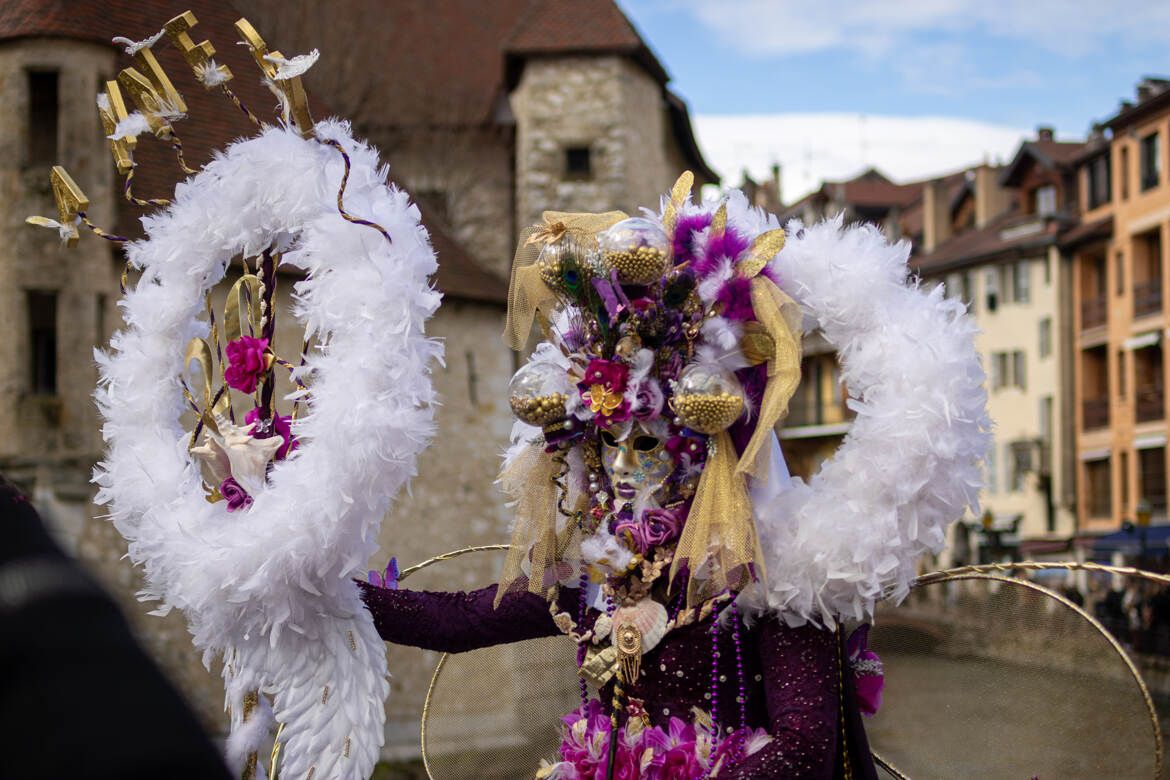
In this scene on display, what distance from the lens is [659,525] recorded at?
299 centimetres

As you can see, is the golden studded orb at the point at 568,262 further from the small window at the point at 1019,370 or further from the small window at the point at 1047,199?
the small window at the point at 1047,199

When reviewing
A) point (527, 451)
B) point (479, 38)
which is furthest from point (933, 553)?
point (479, 38)

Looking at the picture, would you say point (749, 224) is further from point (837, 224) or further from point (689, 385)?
point (689, 385)

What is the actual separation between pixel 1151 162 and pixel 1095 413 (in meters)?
6.43

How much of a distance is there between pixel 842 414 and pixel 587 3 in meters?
22.3

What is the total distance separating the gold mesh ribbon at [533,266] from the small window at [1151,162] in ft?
99.4

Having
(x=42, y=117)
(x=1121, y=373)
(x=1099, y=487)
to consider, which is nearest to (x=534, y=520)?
(x=42, y=117)

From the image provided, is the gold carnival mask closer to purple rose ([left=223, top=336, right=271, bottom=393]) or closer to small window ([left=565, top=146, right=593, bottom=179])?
purple rose ([left=223, top=336, right=271, bottom=393])

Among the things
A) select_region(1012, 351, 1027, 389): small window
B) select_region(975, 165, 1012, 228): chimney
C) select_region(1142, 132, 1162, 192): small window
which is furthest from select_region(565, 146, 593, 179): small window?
select_region(975, 165, 1012, 228): chimney

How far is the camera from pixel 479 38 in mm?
25406

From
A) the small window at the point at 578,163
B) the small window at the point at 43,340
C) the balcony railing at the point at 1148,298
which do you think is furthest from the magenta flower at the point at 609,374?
the balcony railing at the point at 1148,298

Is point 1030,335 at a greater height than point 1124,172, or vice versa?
point 1124,172

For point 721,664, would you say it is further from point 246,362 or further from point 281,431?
point 246,362

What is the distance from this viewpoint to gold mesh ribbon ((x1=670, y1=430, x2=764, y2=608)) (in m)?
2.80
